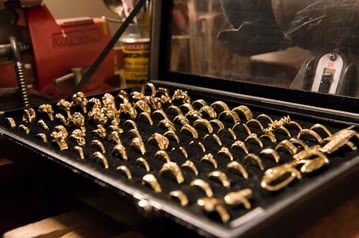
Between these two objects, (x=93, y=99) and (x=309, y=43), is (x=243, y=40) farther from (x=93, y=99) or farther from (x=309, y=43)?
(x=93, y=99)

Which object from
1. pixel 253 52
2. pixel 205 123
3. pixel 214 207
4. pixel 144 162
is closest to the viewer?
pixel 214 207

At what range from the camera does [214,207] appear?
316 millimetres

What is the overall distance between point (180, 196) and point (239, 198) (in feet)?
0.15

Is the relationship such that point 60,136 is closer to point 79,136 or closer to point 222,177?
point 79,136

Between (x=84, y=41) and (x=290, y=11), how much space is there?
1.25ft

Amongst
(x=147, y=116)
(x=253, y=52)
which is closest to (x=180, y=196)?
(x=147, y=116)

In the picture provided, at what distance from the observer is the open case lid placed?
56 centimetres

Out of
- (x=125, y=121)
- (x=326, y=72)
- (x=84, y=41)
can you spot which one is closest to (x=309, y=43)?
(x=326, y=72)

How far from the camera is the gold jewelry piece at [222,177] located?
0.37 meters

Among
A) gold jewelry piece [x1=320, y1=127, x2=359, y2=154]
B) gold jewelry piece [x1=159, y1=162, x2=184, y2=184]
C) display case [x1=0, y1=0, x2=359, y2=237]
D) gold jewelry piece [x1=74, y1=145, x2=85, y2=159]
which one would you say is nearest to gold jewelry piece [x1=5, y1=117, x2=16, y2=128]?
display case [x1=0, y1=0, x2=359, y2=237]

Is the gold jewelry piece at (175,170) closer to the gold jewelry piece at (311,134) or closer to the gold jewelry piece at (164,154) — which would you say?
the gold jewelry piece at (164,154)

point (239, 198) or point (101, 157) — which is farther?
point (101, 157)

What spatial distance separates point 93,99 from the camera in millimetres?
645

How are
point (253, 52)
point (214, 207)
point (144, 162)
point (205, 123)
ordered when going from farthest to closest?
1. point (253, 52)
2. point (205, 123)
3. point (144, 162)
4. point (214, 207)
